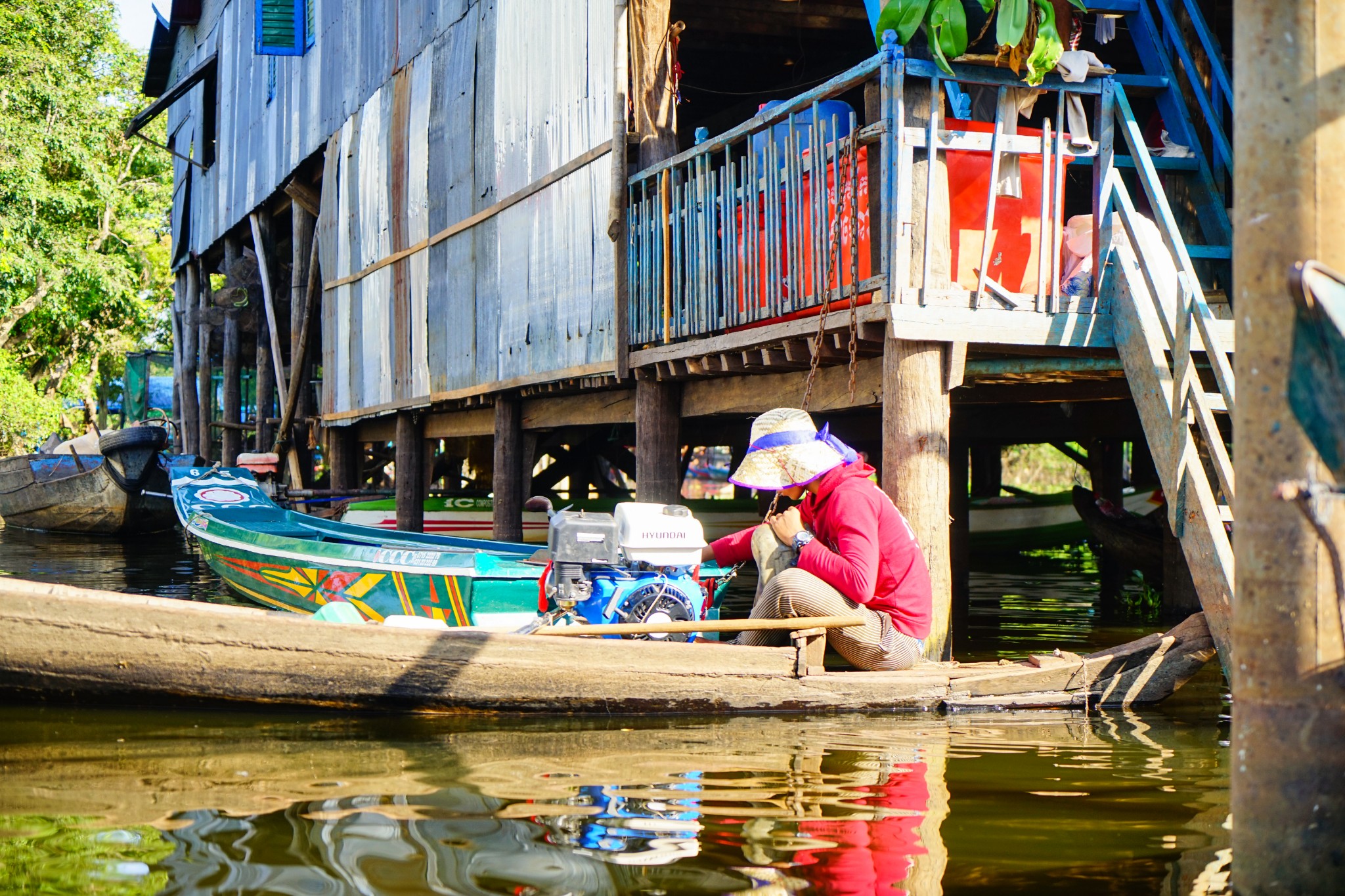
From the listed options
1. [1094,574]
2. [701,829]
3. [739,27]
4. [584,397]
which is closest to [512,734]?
[701,829]

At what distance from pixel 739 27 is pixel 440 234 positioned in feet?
11.7

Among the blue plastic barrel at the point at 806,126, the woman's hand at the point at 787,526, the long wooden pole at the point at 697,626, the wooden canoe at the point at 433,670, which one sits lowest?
the wooden canoe at the point at 433,670

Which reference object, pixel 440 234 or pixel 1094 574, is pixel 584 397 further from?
pixel 1094 574

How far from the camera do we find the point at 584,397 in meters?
9.39

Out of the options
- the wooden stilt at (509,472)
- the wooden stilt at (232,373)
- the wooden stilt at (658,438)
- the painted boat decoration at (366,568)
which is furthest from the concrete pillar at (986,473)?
the wooden stilt at (232,373)

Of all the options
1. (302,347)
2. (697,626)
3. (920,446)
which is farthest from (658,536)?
(302,347)

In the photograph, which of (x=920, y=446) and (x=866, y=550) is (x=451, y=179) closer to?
(x=920, y=446)

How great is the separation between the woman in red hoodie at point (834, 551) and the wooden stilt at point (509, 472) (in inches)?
185

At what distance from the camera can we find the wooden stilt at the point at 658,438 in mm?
7871

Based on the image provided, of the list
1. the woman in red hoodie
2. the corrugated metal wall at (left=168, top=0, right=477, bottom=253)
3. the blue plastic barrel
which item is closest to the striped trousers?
the woman in red hoodie

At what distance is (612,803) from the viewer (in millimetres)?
3863

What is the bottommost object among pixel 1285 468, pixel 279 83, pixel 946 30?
pixel 1285 468

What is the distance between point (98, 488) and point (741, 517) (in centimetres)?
977

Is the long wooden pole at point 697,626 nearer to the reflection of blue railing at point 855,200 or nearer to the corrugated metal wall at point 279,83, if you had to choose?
the reflection of blue railing at point 855,200
